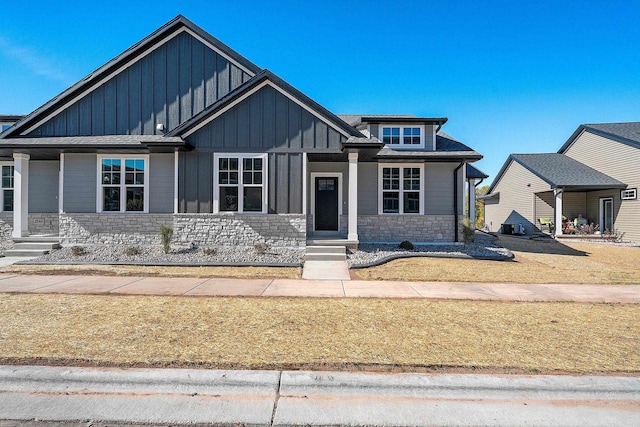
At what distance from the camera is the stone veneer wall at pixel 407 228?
523 inches

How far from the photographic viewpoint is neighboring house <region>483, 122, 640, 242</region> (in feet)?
61.1

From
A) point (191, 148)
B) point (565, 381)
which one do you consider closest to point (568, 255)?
point (565, 381)

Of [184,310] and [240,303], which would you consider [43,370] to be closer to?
[184,310]

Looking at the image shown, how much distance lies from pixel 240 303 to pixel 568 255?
13.4 meters

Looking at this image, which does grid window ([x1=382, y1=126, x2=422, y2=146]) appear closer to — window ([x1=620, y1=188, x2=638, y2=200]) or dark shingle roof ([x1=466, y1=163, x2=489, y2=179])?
dark shingle roof ([x1=466, y1=163, x2=489, y2=179])

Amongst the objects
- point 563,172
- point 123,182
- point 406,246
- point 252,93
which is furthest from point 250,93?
point 563,172

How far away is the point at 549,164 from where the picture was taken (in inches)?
878

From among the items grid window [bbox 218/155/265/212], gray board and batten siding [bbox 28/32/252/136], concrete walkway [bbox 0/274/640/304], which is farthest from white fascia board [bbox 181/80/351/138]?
concrete walkway [bbox 0/274/640/304]

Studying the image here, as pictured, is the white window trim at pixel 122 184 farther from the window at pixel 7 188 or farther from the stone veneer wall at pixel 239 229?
the window at pixel 7 188

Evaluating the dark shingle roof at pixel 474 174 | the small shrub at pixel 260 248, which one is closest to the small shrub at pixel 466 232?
the dark shingle roof at pixel 474 174

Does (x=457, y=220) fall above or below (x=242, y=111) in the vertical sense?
below

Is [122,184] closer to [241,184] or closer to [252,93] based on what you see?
[241,184]

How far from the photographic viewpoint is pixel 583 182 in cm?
1920

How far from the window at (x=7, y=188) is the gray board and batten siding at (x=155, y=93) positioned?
3093 millimetres
